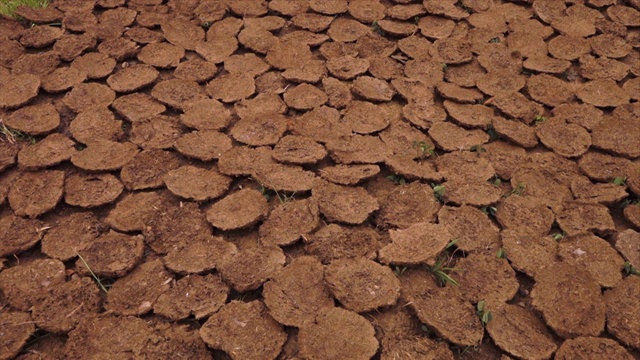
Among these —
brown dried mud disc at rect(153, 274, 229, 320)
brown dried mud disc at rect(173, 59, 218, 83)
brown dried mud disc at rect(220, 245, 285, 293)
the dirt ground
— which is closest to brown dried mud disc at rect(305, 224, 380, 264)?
the dirt ground

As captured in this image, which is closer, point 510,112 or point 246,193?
point 246,193

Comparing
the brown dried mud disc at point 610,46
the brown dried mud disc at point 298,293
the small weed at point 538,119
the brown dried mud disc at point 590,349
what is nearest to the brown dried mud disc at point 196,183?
the brown dried mud disc at point 298,293

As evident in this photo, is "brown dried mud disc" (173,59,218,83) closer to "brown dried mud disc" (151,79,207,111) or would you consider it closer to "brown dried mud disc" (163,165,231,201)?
"brown dried mud disc" (151,79,207,111)

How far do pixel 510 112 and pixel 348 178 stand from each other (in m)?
0.93

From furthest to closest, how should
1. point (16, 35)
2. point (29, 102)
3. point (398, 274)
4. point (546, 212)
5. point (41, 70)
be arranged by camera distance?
point (16, 35)
point (41, 70)
point (29, 102)
point (546, 212)
point (398, 274)

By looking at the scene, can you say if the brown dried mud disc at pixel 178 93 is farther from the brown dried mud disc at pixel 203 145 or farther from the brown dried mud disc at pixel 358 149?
the brown dried mud disc at pixel 358 149

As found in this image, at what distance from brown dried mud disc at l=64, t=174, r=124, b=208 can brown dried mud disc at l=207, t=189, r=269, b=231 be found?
0.42m

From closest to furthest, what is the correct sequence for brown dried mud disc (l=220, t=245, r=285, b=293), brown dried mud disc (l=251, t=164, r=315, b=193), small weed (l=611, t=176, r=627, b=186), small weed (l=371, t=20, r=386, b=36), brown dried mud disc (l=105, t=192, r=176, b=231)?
brown dried mud disc (l=220, t=245, r=285, b=293)
brown dried mud disc (l=105, t=192, r=176, b=231)
brown dried mud disc (l=251, t=164, r=315, b=193)
small weed (l=611, t=176, r=627, b=186)
small weed (l=371, t=20, r=386, b=36)

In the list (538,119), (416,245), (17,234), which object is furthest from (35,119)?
(538,119)

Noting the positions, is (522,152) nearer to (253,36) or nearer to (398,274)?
(398,274)

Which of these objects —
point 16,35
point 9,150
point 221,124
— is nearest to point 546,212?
point 221,124

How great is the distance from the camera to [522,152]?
2.67 meters

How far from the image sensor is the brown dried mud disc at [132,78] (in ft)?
9.57

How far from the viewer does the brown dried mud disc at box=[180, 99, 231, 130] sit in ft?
8.93
